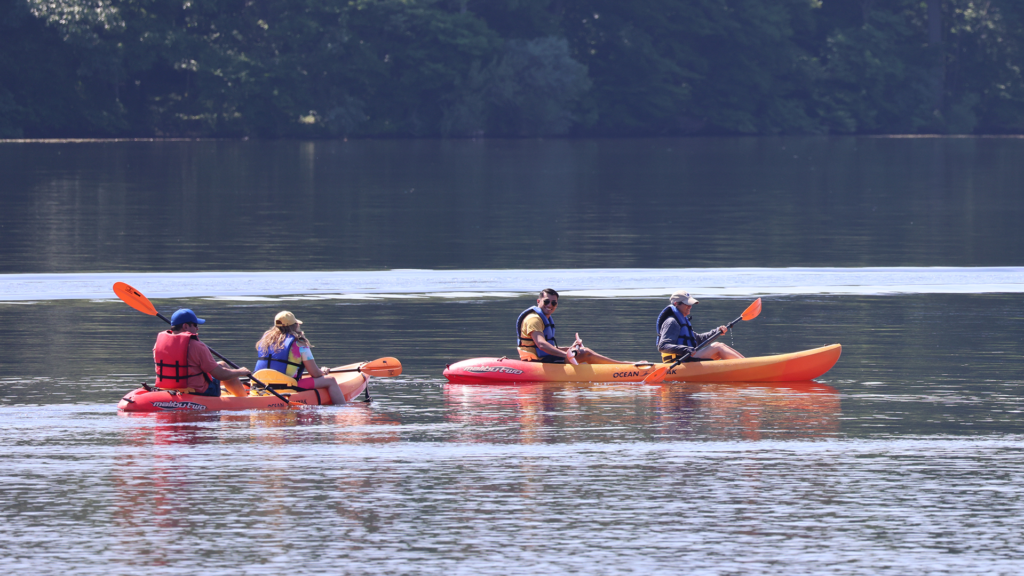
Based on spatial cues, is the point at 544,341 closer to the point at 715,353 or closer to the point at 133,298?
the point at 715,353

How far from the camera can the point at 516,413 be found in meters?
15.4

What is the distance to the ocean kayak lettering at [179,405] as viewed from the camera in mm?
14719

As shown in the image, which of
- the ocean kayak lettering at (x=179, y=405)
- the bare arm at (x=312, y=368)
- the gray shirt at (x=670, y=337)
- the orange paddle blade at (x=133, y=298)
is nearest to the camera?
the ocean kayak lettering at (x=179, y=405)

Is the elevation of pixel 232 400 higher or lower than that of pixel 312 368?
lower

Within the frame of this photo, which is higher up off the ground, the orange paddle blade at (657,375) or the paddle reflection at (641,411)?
the orange paddle blade at (657,375)

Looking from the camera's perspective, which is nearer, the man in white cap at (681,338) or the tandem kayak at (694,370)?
the tandem kayak at (694,370)

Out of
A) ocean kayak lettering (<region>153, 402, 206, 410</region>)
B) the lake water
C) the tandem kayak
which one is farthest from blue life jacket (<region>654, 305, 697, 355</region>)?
ocean kayak lettering (<region>153, 402, 206, 410</region>)

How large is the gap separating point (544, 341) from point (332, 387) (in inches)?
107

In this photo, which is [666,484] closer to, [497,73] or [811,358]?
[811,358]

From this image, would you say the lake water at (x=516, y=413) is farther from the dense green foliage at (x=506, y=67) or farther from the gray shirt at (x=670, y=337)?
the dense green foliage at (x=506, y=67)

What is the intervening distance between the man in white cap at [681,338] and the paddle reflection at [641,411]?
0.39 meters

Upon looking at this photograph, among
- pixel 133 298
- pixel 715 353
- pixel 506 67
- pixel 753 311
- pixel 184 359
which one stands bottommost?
pixel 715 353

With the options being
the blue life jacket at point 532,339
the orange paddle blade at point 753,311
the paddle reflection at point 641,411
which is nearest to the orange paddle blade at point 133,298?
the paddle reflection at point 641,411

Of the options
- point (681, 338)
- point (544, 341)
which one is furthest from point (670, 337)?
point (544, 341)
